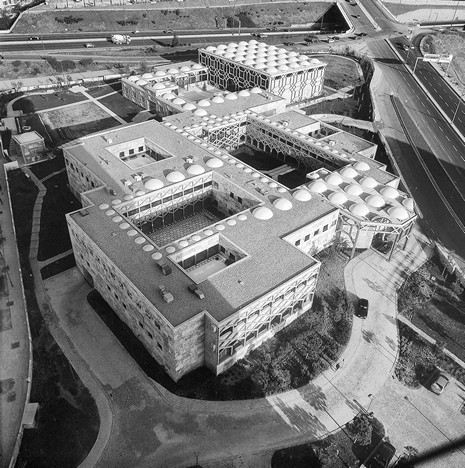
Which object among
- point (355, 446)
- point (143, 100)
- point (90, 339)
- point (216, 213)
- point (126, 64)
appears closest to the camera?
point (355, 446)

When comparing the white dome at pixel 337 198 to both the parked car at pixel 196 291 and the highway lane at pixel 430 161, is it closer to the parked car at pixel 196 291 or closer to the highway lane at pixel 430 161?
the highway lane at pixel 430 161

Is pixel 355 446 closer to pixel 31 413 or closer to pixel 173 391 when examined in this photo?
pixel 173 391

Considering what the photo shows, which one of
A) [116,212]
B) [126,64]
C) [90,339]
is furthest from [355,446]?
[126,64]

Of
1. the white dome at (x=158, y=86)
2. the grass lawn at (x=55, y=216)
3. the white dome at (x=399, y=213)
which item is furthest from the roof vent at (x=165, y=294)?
the white dome at (x=158, y=86)

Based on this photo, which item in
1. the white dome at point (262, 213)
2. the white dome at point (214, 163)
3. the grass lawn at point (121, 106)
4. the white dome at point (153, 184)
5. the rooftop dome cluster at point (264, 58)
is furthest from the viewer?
the rooftop dome cluster at point (264, 58)

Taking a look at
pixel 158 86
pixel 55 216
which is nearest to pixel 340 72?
pixel 158 86
